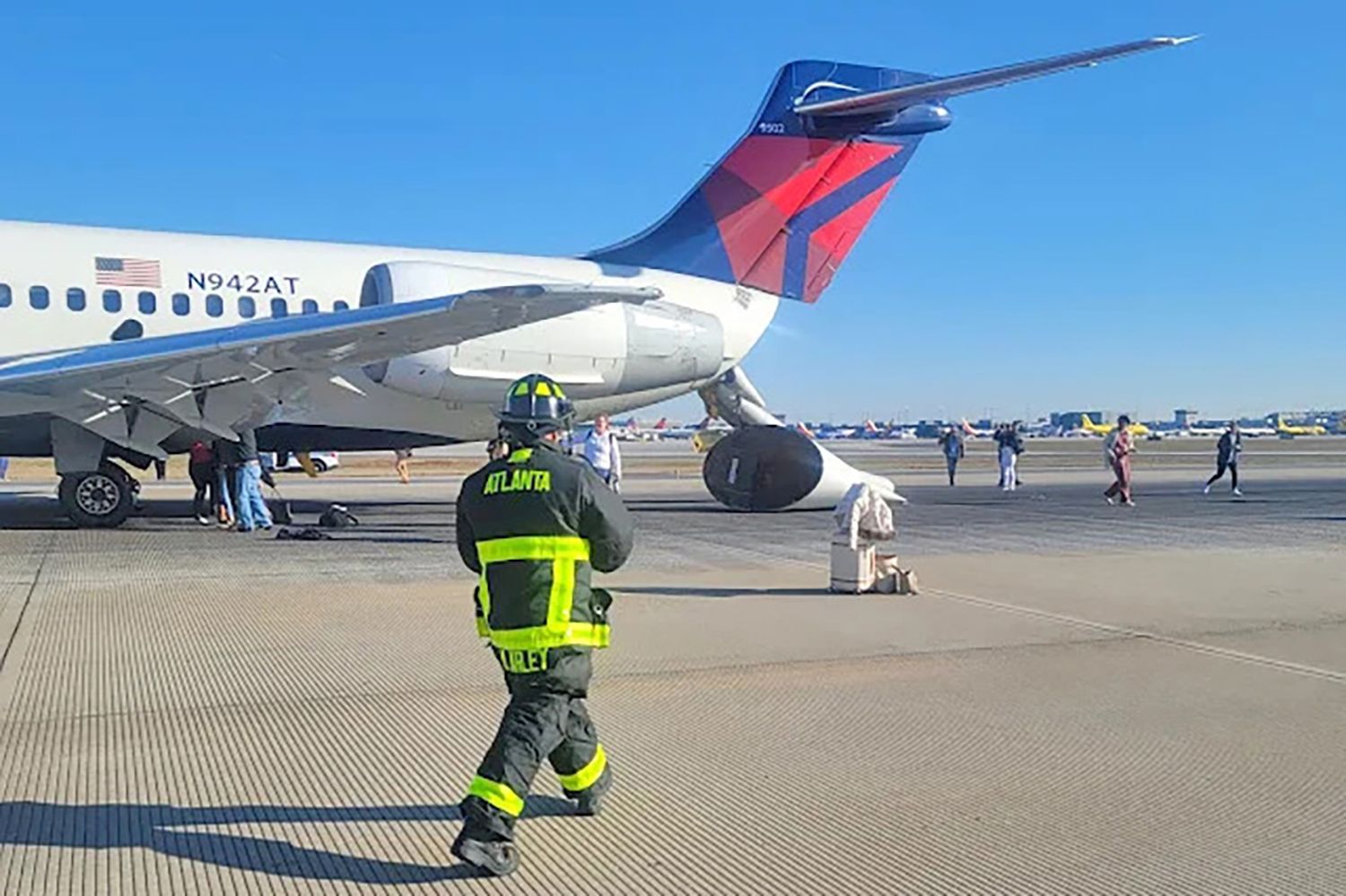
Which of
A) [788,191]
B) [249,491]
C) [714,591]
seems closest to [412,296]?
[249,491]

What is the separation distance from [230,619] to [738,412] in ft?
41.9

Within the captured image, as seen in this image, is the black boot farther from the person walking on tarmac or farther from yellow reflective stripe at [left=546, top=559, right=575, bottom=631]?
yellow reflective stripe at [left=546, top=559, right=575, bottom=631]

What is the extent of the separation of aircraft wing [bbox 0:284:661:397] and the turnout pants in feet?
27.5

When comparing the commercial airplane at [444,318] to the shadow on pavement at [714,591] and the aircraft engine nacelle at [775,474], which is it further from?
the shadow on pavement at [714,591]

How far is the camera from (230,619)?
8336mm

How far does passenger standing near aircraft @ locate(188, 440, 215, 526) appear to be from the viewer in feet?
54.5

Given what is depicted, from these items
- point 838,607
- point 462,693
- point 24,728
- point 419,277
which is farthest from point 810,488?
point 24,728

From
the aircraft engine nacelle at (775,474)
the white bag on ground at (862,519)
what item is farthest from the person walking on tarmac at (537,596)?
the aircraft engine nacelle at (775,474)

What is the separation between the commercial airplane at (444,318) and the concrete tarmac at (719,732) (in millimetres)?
3469

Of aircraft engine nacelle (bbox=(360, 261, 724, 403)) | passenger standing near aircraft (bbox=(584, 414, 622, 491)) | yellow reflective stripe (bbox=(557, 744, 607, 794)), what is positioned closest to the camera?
yellow reflective stripe (bbox=(557, 744, 607, 794))

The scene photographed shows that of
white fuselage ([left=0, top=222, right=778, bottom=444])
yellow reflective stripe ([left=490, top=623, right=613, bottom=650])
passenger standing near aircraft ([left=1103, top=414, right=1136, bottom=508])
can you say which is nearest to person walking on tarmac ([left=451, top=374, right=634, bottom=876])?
yellow reflective stripe ([left=490, top=623, right=613, bottom=650])

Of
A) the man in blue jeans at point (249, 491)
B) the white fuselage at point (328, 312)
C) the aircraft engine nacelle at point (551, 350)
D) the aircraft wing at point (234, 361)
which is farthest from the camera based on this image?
the aircraft engine nacelle at point (551, 350)

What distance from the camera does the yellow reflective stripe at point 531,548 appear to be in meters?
4.11

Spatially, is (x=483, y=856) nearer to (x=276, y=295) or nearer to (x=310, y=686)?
(x=310, y=686)
